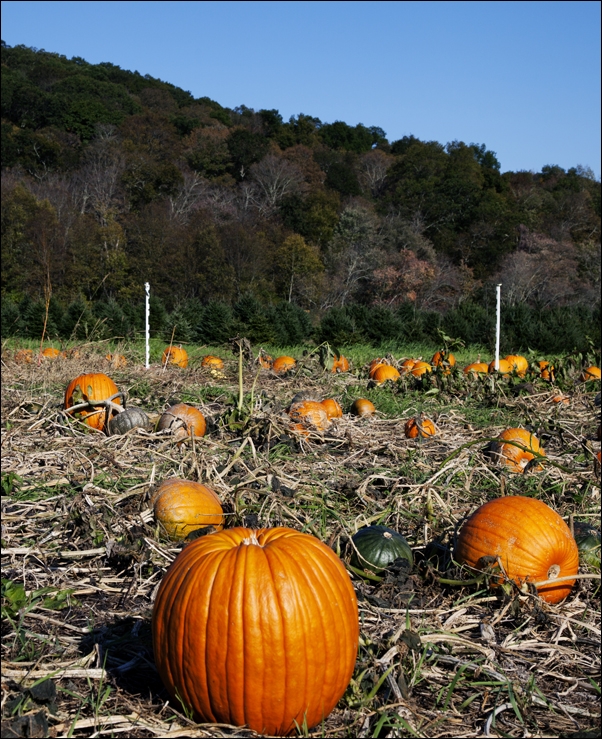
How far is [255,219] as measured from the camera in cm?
3644

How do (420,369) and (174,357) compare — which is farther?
(174,357)

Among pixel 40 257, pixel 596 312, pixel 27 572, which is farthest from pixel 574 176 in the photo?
pixel 27 572

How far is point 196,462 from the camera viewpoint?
428cm

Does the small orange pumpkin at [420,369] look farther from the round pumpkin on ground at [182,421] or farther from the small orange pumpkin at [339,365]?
the round pumpkin on ground at [182,421]

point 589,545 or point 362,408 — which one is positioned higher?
point 362,408

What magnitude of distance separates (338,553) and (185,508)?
79cm

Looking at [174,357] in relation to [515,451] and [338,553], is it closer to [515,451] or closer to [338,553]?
[515,451]

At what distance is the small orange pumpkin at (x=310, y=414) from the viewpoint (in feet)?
18.2

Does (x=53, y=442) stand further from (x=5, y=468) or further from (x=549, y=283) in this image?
(x=549, y=283)

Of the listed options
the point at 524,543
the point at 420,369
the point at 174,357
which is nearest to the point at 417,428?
the point at 524,543

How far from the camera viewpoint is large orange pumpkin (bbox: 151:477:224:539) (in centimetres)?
349

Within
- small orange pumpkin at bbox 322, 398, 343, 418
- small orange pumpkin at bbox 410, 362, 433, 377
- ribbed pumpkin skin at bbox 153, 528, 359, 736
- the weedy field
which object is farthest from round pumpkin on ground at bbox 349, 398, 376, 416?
ribbed pumpkin skin at bbox 153, 528, 359, 736

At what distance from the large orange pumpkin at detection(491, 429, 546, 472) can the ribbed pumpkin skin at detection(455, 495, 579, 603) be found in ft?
4.65

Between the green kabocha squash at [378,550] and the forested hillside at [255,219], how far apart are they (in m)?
14.3
